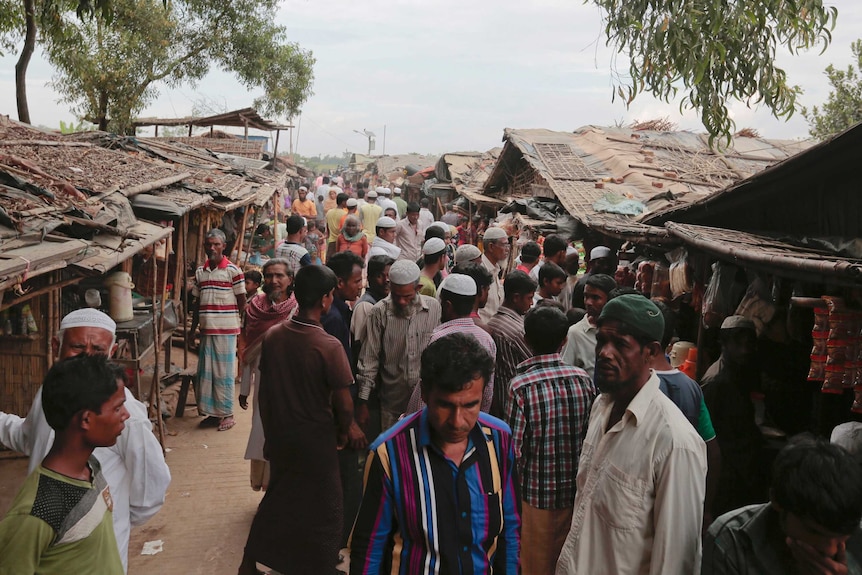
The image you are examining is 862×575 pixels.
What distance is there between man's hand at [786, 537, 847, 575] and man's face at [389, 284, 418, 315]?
3265mm

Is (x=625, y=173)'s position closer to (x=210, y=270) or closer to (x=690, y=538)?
(x=210, y=270)

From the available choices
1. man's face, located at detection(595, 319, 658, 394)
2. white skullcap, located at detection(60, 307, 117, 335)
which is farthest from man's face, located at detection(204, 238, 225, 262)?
man's face, located at detection(595, 319, 658, 394)

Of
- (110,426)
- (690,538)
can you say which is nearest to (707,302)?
(690,538)

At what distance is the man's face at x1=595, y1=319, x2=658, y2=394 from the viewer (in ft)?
9.59

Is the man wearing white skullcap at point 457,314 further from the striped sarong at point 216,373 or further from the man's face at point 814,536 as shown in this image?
the striped sarong at point 216,373

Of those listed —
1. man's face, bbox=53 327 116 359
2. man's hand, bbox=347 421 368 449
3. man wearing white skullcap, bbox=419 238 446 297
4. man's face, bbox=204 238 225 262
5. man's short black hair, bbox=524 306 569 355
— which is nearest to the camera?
man's face, bbox=53 327 116 359

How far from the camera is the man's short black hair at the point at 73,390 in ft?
8.33

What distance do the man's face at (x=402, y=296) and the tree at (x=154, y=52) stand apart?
14.0 m

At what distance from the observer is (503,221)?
12773mm

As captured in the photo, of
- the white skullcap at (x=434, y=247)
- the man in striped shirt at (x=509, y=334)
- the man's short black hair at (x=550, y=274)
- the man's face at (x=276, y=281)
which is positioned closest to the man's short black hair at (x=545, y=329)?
the man in striped shirt at (x=509, y=334)

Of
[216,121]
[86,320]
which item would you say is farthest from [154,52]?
[86,320]

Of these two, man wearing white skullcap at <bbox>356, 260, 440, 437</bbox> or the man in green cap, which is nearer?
the man in green cap

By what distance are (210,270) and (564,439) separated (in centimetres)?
493

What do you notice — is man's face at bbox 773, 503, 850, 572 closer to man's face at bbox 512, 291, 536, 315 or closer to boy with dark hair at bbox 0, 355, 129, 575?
boy with dark hair at bbox 0, 355, 129, 575
